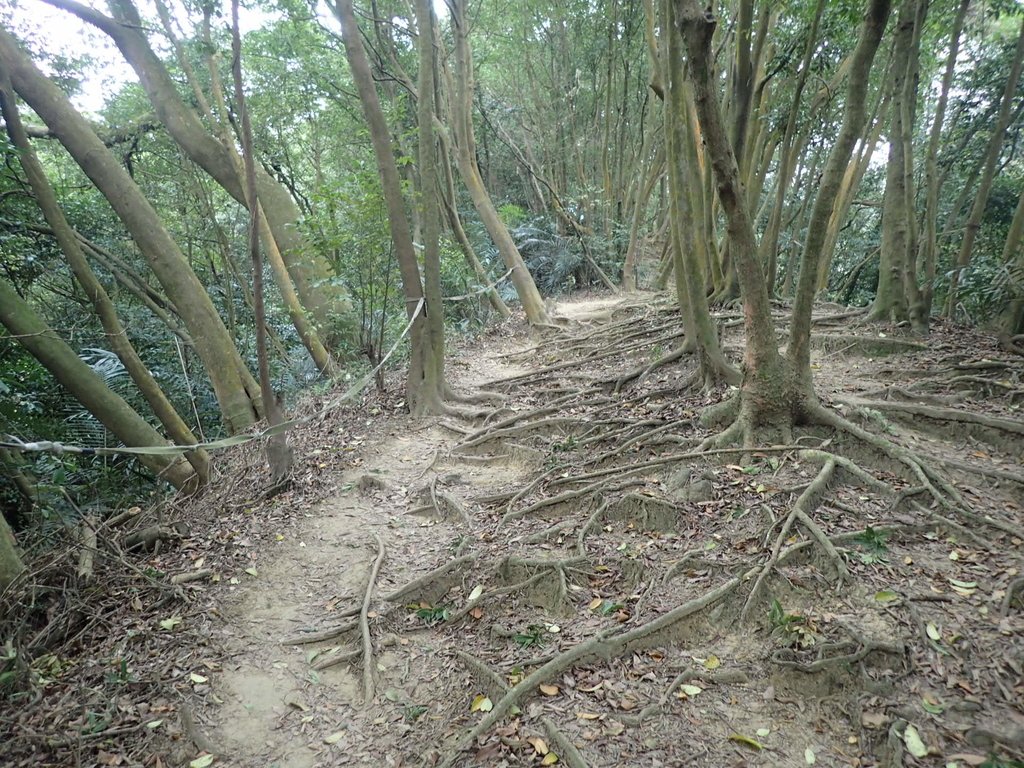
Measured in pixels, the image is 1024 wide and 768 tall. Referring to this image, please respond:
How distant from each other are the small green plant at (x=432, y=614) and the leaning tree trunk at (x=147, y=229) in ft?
12.0

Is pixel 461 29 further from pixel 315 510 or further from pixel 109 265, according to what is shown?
pixel 315 510

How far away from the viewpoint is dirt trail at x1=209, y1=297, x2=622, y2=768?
3.00 m

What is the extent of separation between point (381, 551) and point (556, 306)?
9515mm

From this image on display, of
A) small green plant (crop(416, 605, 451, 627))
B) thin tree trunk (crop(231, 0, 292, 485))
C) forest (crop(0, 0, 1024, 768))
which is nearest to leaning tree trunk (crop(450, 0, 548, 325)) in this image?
forest (crop(0, 0, 1024, 768))

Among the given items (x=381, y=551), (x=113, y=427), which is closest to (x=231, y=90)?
(x=113, y=427)

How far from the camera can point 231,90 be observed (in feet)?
36.8

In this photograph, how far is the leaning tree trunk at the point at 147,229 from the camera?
5613 millimetres

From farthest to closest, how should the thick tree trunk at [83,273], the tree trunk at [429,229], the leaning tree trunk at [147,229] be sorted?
1. the tree trunk at [429,229]
2. the leaning tree trunk at [147,229]
3. the thick tree trunk at [83,273]

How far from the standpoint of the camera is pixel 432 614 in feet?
12.5

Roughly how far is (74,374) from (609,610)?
4.89 m

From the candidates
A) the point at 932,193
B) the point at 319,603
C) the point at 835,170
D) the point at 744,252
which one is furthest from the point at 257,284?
the point at 932,193

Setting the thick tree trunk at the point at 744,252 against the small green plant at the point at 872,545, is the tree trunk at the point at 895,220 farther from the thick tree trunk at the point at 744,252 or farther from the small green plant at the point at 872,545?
the small green plant at the point at 872,545

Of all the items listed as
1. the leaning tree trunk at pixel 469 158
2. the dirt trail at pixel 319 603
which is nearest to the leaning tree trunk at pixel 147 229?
the dirt trail at pixel 319 603

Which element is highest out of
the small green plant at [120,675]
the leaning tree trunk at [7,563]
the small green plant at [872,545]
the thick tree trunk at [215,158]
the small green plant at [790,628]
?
the thick tree trunk at [215,158]
